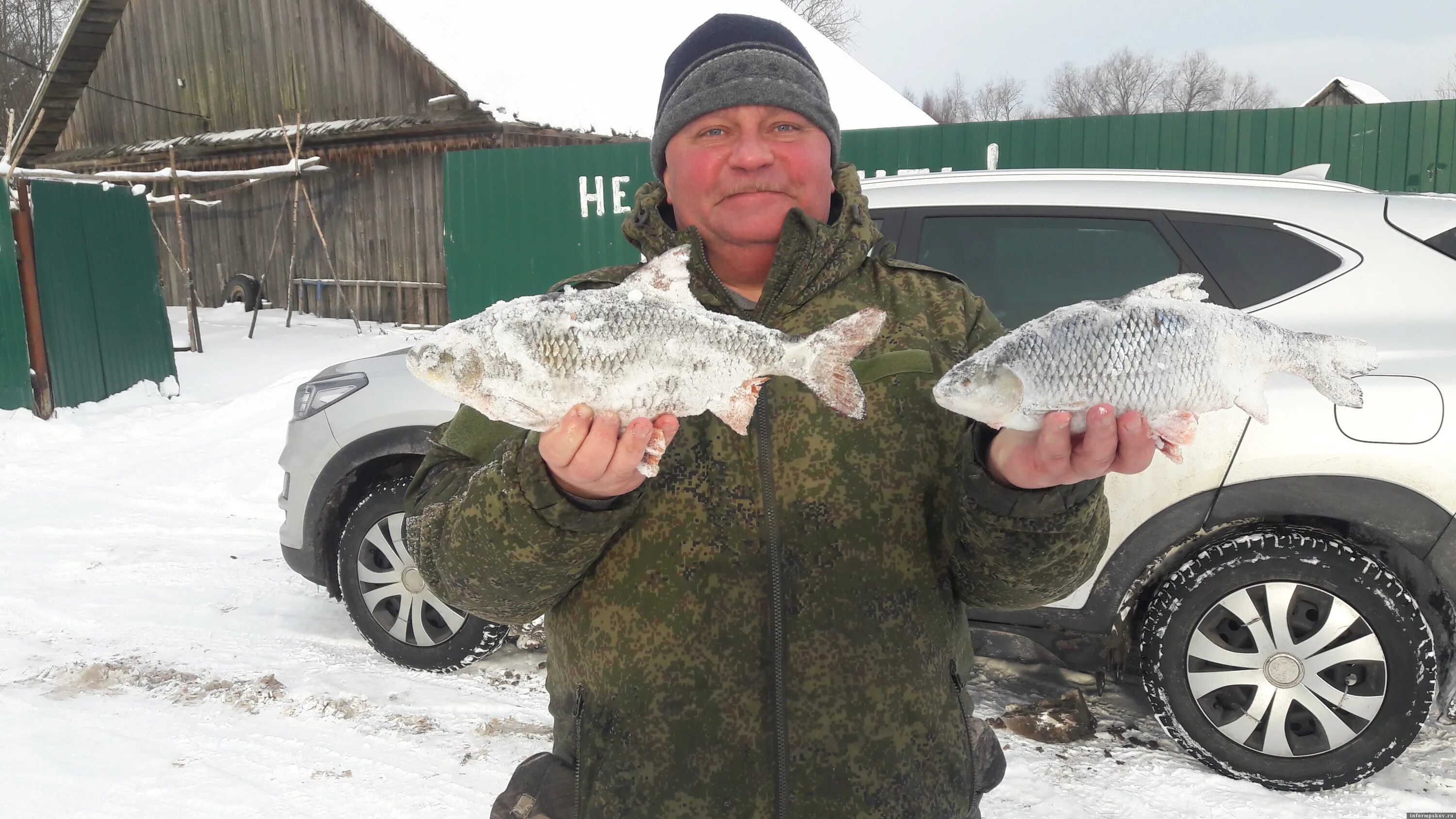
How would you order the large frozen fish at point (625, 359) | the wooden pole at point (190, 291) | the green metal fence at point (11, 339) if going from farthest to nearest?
the wooden pole at point (190, 291) → the green metal fence at point (11, 339) → the large frozen fish at point (625, 359)

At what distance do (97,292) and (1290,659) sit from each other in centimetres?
1262

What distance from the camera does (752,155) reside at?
2018mm

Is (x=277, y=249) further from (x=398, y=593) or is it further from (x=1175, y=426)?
(x=1175, y=426)

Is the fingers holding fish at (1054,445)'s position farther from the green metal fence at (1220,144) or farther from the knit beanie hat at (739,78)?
the green metal fence at (1220,144)

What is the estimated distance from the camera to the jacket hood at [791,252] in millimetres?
1997

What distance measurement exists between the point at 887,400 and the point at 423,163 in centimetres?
1624

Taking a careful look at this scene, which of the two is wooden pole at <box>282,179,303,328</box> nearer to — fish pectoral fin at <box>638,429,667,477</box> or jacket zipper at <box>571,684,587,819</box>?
jacket zipper at <box>571,684,587,819</box>

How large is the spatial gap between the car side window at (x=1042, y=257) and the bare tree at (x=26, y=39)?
130 ft

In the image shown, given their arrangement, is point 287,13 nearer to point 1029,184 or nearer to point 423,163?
point 423,163

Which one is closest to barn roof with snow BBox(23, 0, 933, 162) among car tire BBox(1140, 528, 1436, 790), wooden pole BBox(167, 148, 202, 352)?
wooden pole BBox(167, 148, 202, 352)

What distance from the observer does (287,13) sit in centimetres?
1812

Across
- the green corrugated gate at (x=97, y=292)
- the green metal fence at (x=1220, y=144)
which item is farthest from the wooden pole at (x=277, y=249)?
the green metal fence at (x=1220, y=144)

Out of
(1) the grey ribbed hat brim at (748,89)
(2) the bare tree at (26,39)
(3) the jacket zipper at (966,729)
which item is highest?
(2) the bare tree at (26,39)

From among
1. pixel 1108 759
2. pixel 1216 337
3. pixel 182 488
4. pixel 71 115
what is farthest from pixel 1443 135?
pixel 71 115
